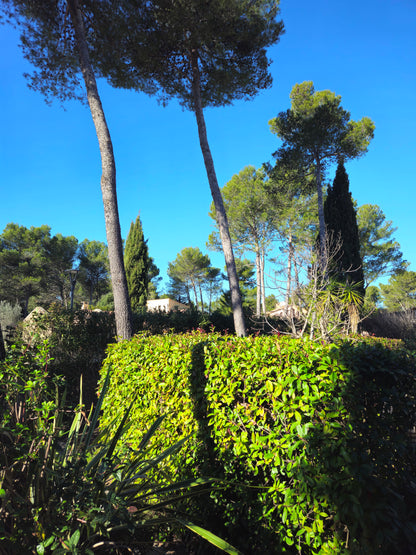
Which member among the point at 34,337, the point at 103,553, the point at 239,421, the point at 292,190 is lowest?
the point at 103,553

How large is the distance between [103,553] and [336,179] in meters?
15.0

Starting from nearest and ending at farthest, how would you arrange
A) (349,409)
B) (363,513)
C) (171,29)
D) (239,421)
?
(363,513), (349,409), (239,421), (171,29)

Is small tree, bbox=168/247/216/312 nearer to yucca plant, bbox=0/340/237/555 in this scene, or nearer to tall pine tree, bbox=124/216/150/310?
tall pine tree, bbox=124/216/150/310

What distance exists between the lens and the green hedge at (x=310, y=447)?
158 centimetres

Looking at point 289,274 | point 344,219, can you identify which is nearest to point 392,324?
point 344,219

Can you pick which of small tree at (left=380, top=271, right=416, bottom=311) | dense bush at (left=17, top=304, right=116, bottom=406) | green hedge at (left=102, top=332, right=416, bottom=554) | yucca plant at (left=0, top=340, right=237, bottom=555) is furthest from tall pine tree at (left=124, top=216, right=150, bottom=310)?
small tree at (left=380, top=271, right=416, bottom=311)

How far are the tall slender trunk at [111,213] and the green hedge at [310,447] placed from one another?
320cm

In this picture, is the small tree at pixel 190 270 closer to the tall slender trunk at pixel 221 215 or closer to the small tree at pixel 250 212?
the small tree at pixel 250 212

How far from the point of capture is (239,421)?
2107 mm

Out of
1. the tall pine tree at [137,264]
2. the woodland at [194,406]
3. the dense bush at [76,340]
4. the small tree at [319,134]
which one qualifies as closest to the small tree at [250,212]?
the small tree at [319,134]

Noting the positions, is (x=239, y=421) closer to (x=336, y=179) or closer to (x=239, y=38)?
(x=239, y=38)

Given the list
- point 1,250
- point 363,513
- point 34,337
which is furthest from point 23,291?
point 363,513

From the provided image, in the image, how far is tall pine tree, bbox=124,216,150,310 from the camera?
49.5 ft

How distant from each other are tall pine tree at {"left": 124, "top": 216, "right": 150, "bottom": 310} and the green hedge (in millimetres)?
12693
